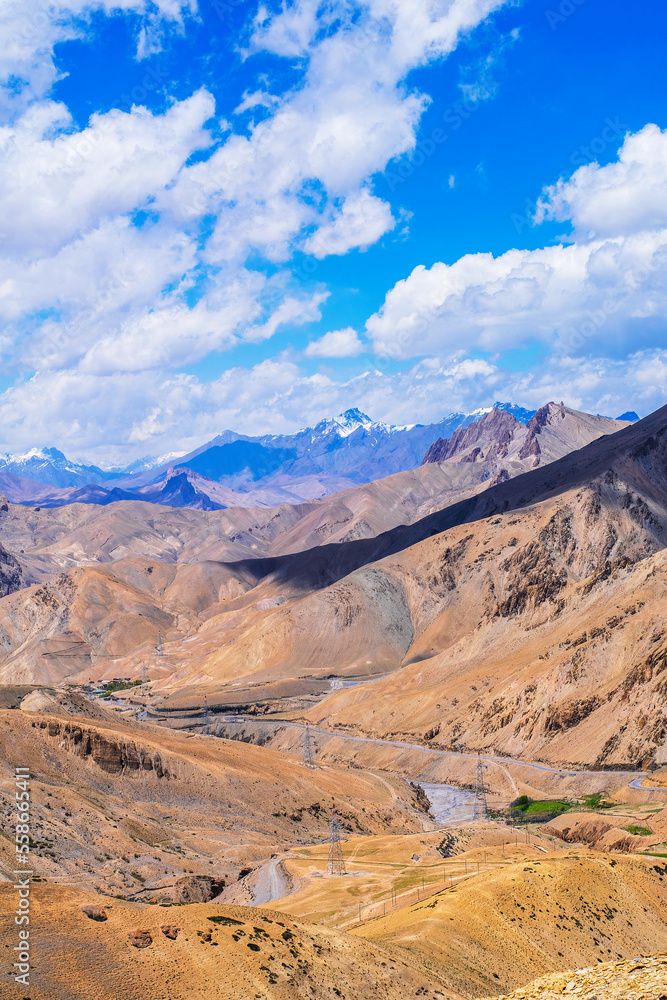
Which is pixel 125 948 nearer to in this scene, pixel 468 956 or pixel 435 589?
pixel 468 956

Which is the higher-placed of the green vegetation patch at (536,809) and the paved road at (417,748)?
the paved road at (417,748)

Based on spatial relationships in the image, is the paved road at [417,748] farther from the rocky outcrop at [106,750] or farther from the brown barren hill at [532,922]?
the rocky outcrop at [106,750]

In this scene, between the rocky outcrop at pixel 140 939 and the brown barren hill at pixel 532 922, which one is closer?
the rocky outcrop at pixel 140 939

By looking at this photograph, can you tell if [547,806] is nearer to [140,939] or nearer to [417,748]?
[417,748]

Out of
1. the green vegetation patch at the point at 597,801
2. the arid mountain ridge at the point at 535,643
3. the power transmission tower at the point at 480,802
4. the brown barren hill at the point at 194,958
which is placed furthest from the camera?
the arid mountain ridge at the point at 535,643

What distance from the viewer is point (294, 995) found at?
2731 centimetres

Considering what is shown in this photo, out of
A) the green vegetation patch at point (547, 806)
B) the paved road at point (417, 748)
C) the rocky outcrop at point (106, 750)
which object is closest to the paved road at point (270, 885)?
the rocky outcrop at point (106, 750)

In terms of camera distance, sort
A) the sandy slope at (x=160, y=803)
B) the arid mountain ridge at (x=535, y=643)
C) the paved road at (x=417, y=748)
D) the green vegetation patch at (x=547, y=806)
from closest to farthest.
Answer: the sandy slope at (x=160, y=803) → the green vegetation patch at (x=547, y=806) → the paved road at (x=417, y=748) → the arid mountain ridge at (x=535, y=643)

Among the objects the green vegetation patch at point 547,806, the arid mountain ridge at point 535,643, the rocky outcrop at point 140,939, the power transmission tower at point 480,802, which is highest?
the rocky outcrop at point 140,939

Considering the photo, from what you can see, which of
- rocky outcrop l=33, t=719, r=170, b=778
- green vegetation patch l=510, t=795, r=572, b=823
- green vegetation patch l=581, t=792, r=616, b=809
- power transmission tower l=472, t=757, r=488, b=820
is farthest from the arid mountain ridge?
rocky outcrop l=33, t=719, r=170, b=778

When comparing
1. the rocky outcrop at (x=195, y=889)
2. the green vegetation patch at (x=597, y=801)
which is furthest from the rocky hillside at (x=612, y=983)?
the green vegetation patch at (x=597, y=801)

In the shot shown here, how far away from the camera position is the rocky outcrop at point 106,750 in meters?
75.2

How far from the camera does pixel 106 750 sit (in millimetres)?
76688

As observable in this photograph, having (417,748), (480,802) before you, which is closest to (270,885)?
(480,802)
